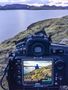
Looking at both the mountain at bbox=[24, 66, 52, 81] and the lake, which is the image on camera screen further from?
the lake

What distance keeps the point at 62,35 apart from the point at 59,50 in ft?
14.7

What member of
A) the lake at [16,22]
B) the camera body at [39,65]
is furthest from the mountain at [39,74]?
the lake at [16,22]

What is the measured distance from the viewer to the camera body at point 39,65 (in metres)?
5.32

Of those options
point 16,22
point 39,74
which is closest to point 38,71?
point 39,74

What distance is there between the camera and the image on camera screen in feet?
17.4

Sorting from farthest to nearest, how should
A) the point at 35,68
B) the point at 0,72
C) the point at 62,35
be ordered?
the point at 62,35
the point at 0,72
the point at 35,68

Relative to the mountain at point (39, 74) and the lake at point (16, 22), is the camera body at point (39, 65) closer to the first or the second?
the mountain at point (39, 74)

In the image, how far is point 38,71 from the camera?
533 centimetres

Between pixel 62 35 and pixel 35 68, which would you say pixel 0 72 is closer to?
pixel 35 68

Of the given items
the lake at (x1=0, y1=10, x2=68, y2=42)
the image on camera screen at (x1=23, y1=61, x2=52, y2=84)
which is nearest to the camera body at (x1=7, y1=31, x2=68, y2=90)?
the image on camera screen at (x1=23, y1=61, x2=52, y2=84)

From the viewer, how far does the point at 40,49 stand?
5332 millimetres

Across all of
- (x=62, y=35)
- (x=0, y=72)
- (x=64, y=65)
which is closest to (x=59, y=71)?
(x=64, y=65)

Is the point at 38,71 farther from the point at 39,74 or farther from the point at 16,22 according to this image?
the point at 16,22

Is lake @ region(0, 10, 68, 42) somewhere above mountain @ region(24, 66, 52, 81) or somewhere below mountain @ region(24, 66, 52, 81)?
below
